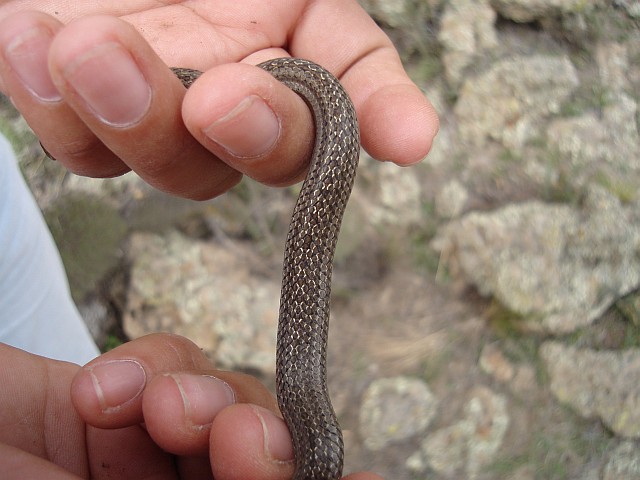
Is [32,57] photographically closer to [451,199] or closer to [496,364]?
[451,199]

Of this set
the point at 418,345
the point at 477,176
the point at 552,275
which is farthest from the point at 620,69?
the point at 418,345

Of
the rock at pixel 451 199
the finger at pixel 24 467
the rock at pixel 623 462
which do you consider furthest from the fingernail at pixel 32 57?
the rock at pixel 623 462

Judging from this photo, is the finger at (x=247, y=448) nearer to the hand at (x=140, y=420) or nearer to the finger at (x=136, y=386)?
the hand at (x=140, y=420)

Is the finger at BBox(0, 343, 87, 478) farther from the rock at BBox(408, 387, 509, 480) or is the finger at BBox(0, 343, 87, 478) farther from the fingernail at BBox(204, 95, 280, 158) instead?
the rock at BBox(408, 387, 509, 480)

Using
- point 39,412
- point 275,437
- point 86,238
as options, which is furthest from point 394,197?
point 39,412

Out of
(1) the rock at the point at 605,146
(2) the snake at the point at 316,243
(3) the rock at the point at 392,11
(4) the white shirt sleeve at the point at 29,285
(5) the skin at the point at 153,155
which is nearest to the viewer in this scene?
(5) the skin at the point at 153,155

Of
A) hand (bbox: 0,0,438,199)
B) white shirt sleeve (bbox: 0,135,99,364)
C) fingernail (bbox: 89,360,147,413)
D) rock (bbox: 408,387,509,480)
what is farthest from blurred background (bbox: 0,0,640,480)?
fingernail (bbox: 89,360,147,413)

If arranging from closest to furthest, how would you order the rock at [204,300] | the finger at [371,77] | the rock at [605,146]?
the finger at [371,77] < the rock at [204,300] < the rock at [605,146]
